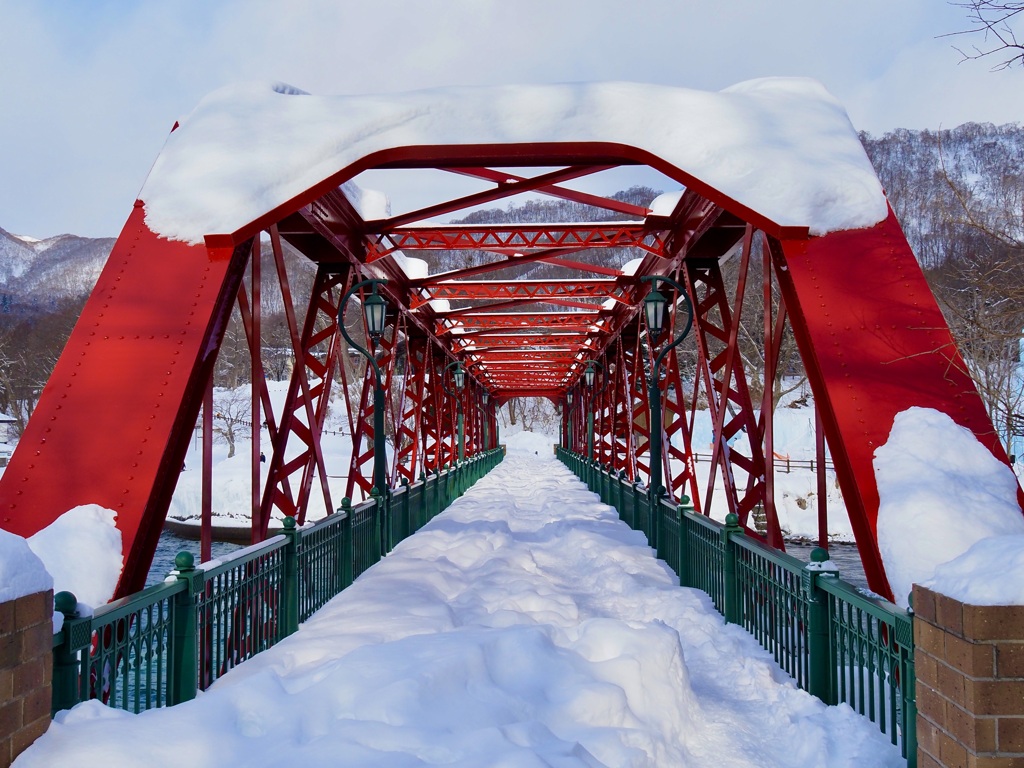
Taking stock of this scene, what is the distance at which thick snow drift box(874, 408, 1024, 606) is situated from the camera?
18.1 feet

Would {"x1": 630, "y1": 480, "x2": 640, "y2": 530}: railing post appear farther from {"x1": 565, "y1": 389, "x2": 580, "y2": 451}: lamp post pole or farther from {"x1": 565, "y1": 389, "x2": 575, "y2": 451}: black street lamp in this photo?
{"x1": 565, "y1": 389, "x2": 575, "y2": 451}: black street lamp

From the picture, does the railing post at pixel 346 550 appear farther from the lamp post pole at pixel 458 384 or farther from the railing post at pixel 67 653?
the lamp post pole at pixel 458 384

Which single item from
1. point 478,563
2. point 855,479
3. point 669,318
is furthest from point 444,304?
point 855,479

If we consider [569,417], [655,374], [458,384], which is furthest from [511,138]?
[569,417]

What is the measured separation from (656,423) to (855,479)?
17.6ft

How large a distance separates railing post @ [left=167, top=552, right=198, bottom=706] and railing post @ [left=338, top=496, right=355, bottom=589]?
394cm

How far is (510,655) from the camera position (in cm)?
494

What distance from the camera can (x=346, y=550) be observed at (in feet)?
29.9

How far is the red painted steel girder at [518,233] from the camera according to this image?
11.6 m

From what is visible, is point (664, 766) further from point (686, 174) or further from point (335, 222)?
point (335, 222)

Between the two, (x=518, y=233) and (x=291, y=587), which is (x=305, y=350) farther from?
(x=291, y=587)

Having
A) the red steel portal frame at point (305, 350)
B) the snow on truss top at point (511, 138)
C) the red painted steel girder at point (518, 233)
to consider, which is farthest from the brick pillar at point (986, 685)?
the red painted steel girder at point (518, 233)

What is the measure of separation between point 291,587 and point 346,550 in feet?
6.91

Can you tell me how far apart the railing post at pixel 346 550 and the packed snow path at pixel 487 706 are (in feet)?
5.25
